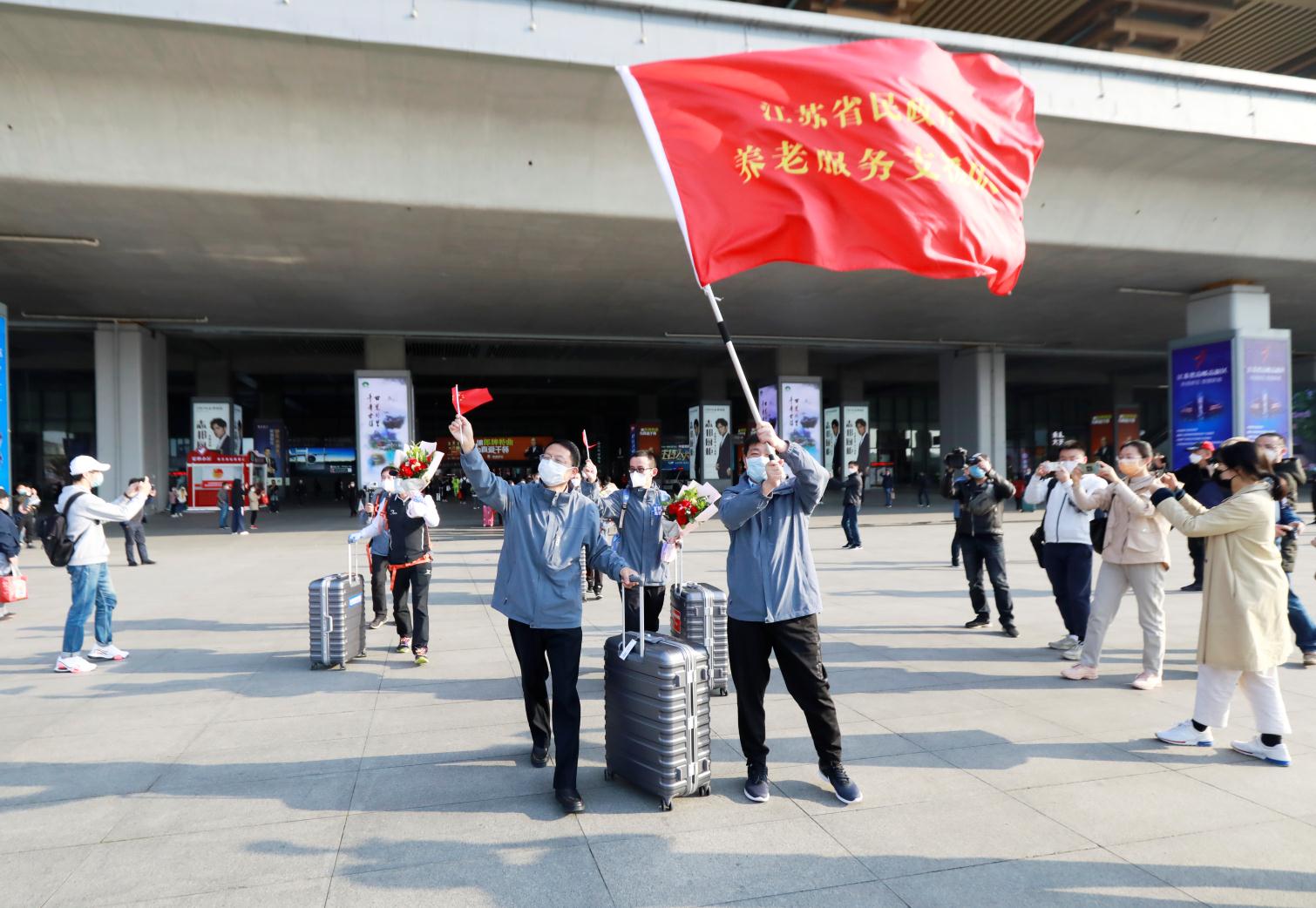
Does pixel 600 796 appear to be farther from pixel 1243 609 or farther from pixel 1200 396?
pixel 1200 396

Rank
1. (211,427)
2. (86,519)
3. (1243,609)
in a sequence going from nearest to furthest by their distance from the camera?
(1243,609) < (86,519) < (211,427)

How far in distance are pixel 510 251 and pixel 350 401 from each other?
4127cm

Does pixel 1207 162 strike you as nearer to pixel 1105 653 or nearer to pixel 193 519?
pixel 1105 653

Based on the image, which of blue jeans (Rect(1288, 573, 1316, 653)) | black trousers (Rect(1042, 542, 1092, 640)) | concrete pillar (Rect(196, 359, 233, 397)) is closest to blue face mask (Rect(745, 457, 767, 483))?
black trousers (Rect(1042, 542, 1092, 640))

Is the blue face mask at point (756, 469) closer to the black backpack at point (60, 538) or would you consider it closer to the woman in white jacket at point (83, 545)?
the woman in white jacket at point (83, 545)

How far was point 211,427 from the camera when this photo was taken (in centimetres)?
2947

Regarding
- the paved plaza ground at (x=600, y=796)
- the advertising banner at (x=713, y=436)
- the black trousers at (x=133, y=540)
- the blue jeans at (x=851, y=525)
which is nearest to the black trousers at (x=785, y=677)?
the paved plaza ground at (x=600, y=796)

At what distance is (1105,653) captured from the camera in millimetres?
7316

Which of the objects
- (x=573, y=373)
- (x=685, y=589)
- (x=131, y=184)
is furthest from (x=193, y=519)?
(x=685, y=589)

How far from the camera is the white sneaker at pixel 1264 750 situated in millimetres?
4565

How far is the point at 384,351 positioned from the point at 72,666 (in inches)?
884

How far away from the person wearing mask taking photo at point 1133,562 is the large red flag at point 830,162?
9.03 feet

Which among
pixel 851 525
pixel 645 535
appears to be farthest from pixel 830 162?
pixel 851 525

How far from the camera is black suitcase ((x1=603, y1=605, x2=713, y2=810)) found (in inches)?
162
